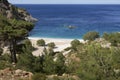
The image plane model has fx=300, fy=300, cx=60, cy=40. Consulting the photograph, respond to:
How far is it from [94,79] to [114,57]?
1023 centimetres

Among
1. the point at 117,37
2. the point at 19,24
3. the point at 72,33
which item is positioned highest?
the point at 19,24

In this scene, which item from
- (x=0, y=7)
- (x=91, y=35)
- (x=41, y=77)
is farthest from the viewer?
(x=0, y=7)

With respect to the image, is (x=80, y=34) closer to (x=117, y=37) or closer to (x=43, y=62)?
(x=117, y=37)

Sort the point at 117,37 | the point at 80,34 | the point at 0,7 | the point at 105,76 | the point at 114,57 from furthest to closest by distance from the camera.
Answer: the point at 80,34 → the point at 0,7 → the point at 117,37 → the point at 114,57 → the point at 105,76

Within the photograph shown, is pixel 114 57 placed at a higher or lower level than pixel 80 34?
higher

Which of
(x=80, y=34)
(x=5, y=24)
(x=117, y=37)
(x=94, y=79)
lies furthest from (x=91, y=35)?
(x=94, y=79)

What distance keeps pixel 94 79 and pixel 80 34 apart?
79.3m

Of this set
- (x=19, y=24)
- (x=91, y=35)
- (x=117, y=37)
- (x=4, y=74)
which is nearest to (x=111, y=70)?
(x=4, y=74)

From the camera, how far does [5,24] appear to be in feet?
140

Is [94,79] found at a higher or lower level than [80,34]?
higher

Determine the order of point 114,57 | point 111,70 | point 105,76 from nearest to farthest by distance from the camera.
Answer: point 105,76
point 111,70
point 114,57

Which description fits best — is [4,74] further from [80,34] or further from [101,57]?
[80,34]

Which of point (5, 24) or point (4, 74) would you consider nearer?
point (4, 74)

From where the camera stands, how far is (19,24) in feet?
140
